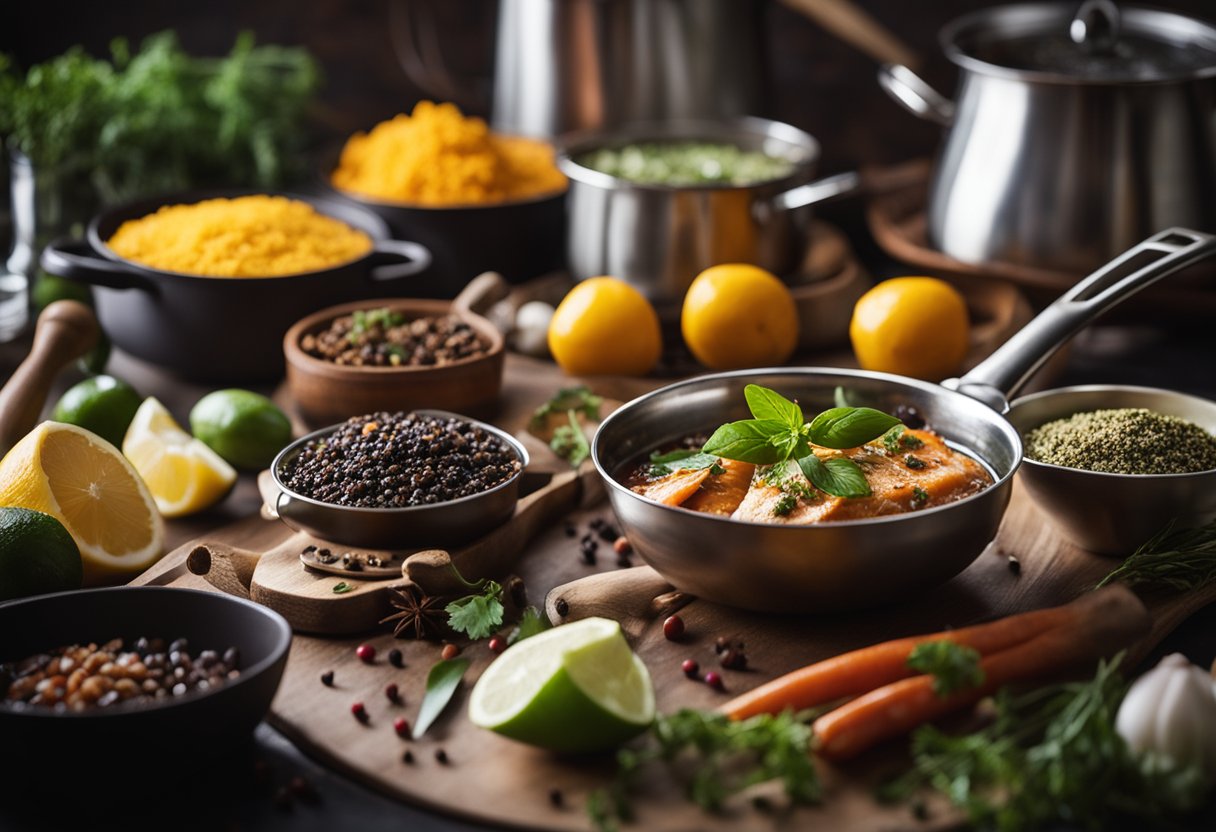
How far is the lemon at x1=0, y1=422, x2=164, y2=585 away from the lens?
73.8 inches

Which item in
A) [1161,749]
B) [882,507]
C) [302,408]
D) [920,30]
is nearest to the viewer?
[1161,749]

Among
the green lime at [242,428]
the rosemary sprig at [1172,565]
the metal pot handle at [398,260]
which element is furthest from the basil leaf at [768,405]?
the metal pot handle at [398,260]

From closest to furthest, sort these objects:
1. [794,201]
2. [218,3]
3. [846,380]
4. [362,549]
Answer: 1. [362,549]
2. [846,380]
3. [794,201]
4. [218,3]

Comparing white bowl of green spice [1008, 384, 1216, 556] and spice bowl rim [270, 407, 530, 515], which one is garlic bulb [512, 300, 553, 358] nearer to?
spice bowl rim [270, 407, 530, 515]

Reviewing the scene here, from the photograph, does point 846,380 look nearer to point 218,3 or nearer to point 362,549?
point 362,549

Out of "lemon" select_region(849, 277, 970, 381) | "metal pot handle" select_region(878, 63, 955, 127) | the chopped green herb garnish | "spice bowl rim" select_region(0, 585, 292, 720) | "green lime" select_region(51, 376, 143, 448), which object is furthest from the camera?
"metal pot handle" select_region(878, 63, 955, 127)

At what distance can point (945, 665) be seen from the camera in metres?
1.51

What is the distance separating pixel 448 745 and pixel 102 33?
2.81 meters

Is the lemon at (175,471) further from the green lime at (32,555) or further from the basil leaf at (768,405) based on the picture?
the basil leaf at (768,405)

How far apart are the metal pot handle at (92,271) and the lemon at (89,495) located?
572 mm

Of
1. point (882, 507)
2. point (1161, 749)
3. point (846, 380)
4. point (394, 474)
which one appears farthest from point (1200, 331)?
point (394, 474)

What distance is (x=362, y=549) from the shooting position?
1.91 m

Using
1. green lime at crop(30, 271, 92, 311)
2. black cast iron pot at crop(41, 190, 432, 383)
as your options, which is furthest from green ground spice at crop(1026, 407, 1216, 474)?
green lime at crop(30, 271, 92, 311)

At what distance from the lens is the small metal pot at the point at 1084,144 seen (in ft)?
8.18
